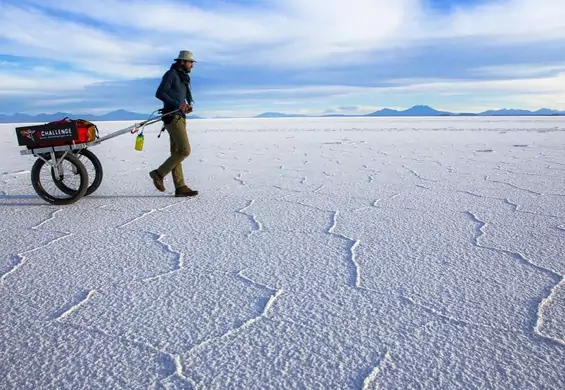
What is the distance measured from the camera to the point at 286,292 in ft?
7.39

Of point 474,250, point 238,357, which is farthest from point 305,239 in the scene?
point 238,357

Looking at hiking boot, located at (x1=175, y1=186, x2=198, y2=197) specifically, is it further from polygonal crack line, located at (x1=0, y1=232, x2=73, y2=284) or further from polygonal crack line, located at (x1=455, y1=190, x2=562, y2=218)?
polygonal crack line, located at (x1=455, y1=190, x2=562, y2=218)

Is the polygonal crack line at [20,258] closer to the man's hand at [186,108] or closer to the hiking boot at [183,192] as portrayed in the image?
the hiking boot at [183,192]

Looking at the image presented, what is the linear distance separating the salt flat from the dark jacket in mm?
945

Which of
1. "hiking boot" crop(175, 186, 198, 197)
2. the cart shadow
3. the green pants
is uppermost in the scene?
the green pants

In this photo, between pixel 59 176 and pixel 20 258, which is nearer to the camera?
pixel 20 258

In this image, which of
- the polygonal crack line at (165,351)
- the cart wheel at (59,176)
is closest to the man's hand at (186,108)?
the cart wheel at (59,176)

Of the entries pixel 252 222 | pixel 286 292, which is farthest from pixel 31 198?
pixel 286 292

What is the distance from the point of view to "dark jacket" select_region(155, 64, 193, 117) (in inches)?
175

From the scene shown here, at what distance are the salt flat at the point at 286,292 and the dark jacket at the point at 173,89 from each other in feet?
3.10

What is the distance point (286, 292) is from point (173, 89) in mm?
2888

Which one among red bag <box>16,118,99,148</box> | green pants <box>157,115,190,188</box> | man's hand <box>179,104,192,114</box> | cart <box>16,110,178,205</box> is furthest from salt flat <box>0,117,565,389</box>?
man's hand <box>179,104,192,114</box>

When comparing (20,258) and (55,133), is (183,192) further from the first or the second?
(20,258)

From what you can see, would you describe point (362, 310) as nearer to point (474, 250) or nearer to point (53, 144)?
point (474, 250)
